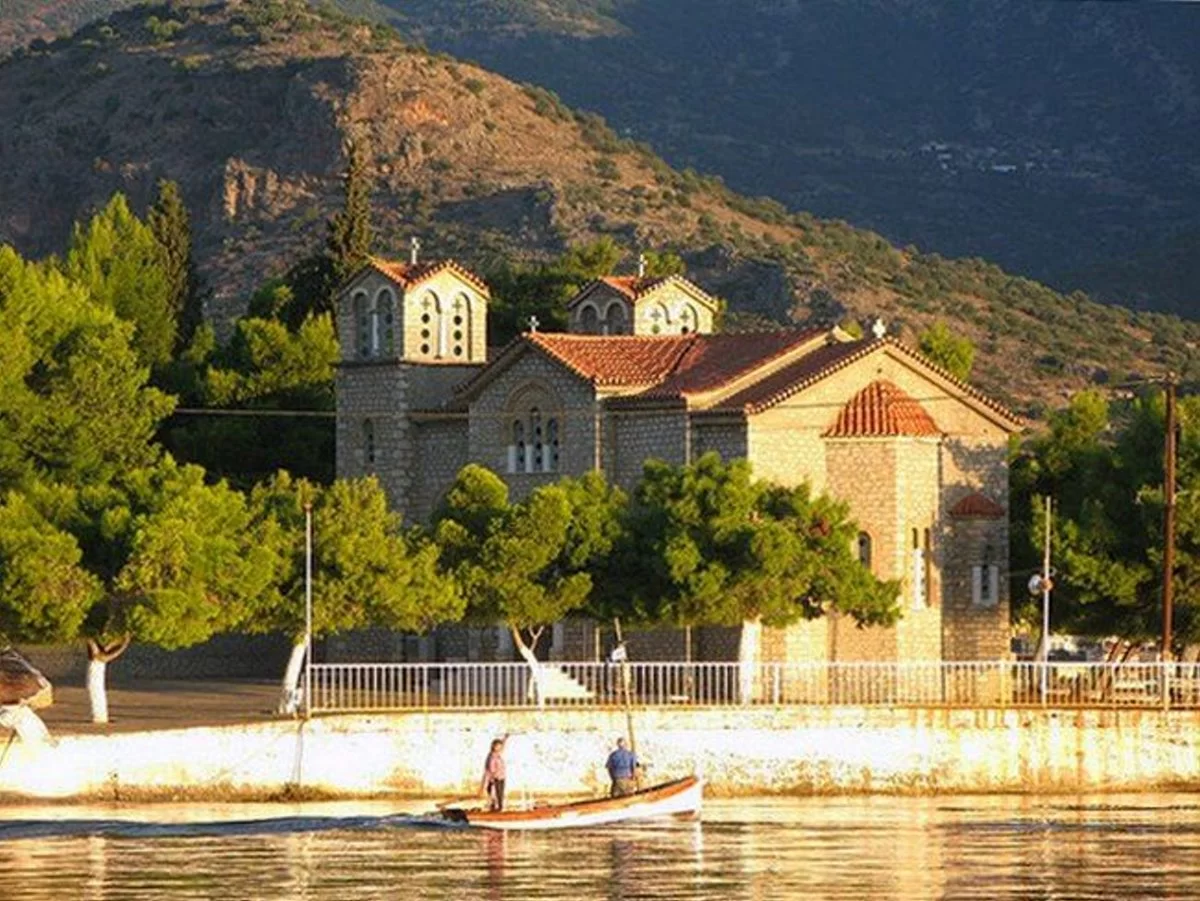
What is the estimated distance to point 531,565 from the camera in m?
74.2

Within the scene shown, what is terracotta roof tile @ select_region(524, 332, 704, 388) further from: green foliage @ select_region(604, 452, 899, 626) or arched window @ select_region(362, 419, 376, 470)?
green foliage @ select_region(604, 452, 899, 626)

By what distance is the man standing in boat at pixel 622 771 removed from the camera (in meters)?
63.5

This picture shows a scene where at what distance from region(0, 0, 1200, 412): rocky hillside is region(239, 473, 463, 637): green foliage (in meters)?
69.1

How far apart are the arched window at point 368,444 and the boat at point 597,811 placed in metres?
24.7

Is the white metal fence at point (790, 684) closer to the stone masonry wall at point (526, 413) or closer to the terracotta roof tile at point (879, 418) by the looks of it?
the terracotta roof tile at point (879, 418)

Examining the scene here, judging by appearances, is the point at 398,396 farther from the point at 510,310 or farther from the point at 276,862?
the point at 276,862

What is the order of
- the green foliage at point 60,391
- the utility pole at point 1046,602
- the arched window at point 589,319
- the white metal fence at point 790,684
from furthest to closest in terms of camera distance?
1. the arched window at point 589,319
2. the green foliage at point 60,391
3. the utility pole at point 1046,602
4. the white metal fence at point 790,684

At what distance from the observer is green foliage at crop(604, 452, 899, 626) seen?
74812 mm

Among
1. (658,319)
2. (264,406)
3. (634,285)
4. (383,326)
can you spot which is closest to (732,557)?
(383,326)

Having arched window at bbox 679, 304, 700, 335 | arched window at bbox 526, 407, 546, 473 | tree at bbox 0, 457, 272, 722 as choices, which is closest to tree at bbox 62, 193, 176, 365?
arched window at bbox 679, 304, 700, 335

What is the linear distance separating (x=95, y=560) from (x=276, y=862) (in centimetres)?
1724

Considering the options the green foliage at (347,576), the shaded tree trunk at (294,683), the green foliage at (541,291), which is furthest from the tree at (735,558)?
the green foliage at (541,291)

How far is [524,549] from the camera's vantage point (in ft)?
243

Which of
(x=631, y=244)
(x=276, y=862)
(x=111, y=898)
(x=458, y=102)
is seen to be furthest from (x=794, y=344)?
(x=458, y=102)
